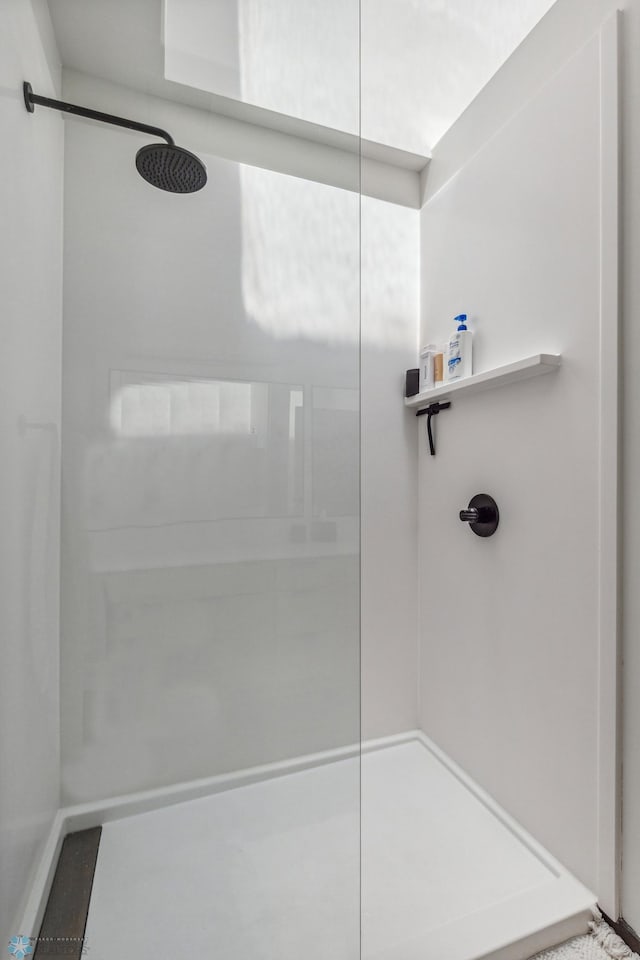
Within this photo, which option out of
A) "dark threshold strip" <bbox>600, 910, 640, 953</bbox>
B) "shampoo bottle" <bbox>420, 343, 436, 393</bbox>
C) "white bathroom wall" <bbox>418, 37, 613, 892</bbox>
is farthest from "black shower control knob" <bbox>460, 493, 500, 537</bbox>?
"dark threshold strip" <bbox>600, 910, 640, 953</bbox>

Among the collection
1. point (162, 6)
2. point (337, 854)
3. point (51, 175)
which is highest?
point (162, 6)

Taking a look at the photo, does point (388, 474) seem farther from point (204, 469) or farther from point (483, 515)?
point (204, 469)

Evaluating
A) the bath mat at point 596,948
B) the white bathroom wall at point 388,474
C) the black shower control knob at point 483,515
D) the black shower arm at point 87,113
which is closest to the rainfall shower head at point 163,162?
the black shower arm at point 87,113

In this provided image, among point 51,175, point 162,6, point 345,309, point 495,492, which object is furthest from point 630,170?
point 51,175

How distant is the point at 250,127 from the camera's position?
1.04 meters

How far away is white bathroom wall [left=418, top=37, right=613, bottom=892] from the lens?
3.50 feet

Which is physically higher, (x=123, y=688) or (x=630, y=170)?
(x=630, y=170)

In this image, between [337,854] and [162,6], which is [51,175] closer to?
[162,6]

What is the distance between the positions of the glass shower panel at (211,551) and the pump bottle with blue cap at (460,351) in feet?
1.50

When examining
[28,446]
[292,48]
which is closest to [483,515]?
[28,446]

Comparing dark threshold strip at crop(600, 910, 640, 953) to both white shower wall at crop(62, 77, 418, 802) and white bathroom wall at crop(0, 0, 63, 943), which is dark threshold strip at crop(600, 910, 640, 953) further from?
white bathroom wall at crop(0, 0, 63, 943)

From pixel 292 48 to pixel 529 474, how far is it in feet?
3.96

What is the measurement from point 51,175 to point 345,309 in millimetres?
677

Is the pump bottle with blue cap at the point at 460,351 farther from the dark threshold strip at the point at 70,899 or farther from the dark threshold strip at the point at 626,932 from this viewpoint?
the dark threshold strip at the point at 70,899
